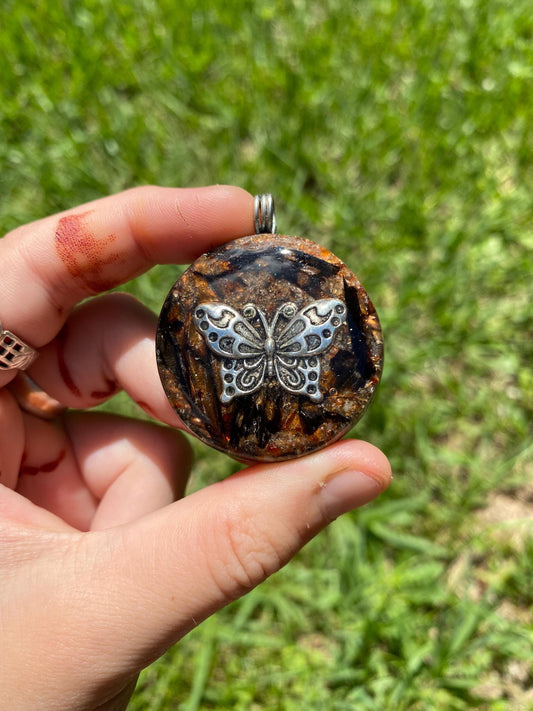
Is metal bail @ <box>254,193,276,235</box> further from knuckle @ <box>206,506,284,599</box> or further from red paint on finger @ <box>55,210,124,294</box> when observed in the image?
knuckle @ <box>206,506,284,599</box>

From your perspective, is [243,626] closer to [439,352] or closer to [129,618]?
[129,618]

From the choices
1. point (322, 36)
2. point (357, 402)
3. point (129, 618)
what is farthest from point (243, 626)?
point (322, 36)

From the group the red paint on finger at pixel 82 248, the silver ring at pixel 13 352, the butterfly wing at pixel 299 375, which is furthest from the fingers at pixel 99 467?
the butterfly wing at pixel 299 375

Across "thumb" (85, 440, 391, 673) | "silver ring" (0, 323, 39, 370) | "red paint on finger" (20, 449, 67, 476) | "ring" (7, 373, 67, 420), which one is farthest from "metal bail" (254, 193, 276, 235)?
"red paint on finger" (20, 449, 67, 476)

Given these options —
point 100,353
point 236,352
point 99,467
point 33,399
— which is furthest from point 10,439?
point 236,352

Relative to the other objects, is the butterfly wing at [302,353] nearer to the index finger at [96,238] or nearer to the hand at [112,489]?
the hand at [112,489]
